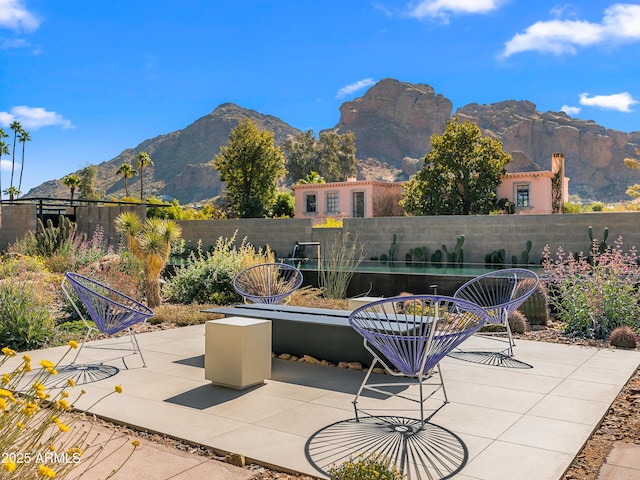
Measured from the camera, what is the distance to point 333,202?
31656 mm

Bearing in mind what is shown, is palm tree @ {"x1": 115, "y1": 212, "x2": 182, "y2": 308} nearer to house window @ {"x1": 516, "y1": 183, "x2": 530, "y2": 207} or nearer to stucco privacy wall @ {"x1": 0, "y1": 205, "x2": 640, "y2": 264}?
stucco privacy wall @ {"x1": 0, "y1": 205, "x2": 640, "y2": 264}

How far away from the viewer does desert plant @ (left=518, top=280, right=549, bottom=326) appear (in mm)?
7535

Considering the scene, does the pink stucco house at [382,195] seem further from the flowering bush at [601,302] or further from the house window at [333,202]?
the flowering bush at [601,302]

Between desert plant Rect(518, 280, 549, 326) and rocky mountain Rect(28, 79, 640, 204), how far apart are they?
59436mm

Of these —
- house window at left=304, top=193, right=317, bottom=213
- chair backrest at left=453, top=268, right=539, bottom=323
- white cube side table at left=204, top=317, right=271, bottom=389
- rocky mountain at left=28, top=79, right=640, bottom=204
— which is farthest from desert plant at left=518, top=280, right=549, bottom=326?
rocky mountain at left=28, top=79, right=640, bottom=204

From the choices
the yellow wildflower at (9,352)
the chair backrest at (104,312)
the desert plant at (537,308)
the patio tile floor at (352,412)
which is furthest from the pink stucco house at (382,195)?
the yellow wildflower at (9,352)

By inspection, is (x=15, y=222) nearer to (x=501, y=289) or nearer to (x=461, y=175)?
(x=501, y=289)

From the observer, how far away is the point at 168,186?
70.1 m

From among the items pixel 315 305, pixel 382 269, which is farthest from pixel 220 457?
pixel 382 269

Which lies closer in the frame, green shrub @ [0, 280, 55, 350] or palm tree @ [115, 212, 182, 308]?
green shrub @ [0, 280, 55, 350]

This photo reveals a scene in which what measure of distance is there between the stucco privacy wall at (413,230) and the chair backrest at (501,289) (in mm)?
5001

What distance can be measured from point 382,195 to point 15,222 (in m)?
20.6

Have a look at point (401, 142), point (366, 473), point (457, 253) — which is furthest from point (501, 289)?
point (401, 142)

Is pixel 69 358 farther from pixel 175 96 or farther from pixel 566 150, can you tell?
pixel 566 150
